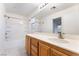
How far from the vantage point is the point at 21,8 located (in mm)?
1429

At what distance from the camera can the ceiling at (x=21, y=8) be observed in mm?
1347

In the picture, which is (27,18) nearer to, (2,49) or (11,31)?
(11,31)

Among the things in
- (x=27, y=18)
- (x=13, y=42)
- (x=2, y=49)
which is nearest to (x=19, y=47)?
(x=13, y=42)

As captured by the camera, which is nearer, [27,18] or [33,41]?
[27,18]

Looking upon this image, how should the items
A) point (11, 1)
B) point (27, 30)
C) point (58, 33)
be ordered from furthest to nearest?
point (58, 33) → point (27, 30) → point (11, 1)

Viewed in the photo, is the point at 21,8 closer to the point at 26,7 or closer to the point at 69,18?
the point at 26,7

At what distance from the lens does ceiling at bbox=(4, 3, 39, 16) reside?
4.42 feet

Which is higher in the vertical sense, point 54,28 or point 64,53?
point 54,28

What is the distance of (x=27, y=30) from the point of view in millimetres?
1559

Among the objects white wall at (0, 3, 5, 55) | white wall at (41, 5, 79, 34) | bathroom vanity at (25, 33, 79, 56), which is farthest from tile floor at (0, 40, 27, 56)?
white wall at (41, 5, 79, 34)

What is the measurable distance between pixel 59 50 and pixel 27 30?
60cm

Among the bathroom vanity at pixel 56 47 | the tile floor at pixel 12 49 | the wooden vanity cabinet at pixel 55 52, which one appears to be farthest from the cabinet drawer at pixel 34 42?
the wooden vanity cabinet at pixel 55 52

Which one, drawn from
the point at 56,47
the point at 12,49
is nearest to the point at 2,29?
the point at 12,49

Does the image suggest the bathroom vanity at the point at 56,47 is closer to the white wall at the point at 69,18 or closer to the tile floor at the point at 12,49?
the white wall at the point at 69,18
